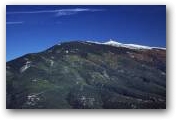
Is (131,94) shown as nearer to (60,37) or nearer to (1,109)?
(60,37)

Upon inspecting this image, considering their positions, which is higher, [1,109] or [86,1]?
[86,1]

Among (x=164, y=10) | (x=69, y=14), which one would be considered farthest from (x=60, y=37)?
(x=164, y=10)

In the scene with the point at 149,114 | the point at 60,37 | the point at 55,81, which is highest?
the point at 60,37

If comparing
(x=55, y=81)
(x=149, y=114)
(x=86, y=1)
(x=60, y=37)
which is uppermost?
(x=86, y=1)

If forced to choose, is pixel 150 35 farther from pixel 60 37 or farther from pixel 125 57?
pixel 60 37

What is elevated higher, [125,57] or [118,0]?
[118,0]

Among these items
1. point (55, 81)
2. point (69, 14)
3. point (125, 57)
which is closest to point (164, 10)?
point (125, 57)
